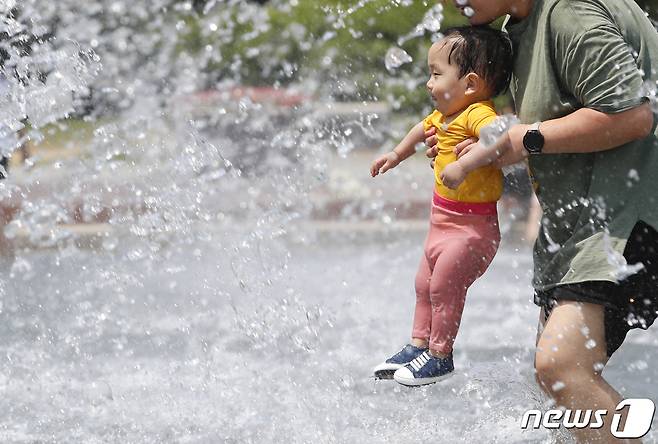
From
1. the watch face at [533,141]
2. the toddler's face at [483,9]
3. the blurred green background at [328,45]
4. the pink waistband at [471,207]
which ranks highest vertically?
the toddler's face at [483,9]

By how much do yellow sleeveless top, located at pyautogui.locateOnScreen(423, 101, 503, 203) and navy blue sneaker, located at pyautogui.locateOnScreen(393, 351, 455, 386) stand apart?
0.45m

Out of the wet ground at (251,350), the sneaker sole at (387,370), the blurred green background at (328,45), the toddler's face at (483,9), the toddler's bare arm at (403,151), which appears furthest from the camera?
the blurred green background at (328,45)

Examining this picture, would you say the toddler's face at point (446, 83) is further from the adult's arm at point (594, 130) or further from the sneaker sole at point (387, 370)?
the sneaker sole at point (387, 370)

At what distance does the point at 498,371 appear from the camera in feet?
12.2

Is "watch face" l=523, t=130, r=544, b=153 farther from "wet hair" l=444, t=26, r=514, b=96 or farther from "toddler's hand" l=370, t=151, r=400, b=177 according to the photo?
"toddler's hand" l=370, t=151, r=400, b=177

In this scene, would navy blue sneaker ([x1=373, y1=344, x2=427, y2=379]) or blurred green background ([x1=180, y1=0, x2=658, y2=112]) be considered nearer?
navy blue sneaker ([x1=373, y1=344, x2=427, y2=379])

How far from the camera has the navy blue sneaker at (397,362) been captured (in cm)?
283

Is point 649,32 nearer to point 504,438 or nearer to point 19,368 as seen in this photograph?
point 504,438

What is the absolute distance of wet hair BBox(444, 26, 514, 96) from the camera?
2707 mm

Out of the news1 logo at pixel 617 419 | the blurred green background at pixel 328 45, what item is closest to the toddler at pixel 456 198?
the news1 logo at pixel 617 419

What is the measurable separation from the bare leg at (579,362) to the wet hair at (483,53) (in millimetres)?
660

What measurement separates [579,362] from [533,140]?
21.6 inches

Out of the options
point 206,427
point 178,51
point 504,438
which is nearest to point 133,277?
point 206,427

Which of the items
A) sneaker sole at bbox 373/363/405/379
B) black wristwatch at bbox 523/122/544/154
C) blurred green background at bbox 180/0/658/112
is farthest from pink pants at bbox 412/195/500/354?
blurred green background at bbox 180/0/658/112
